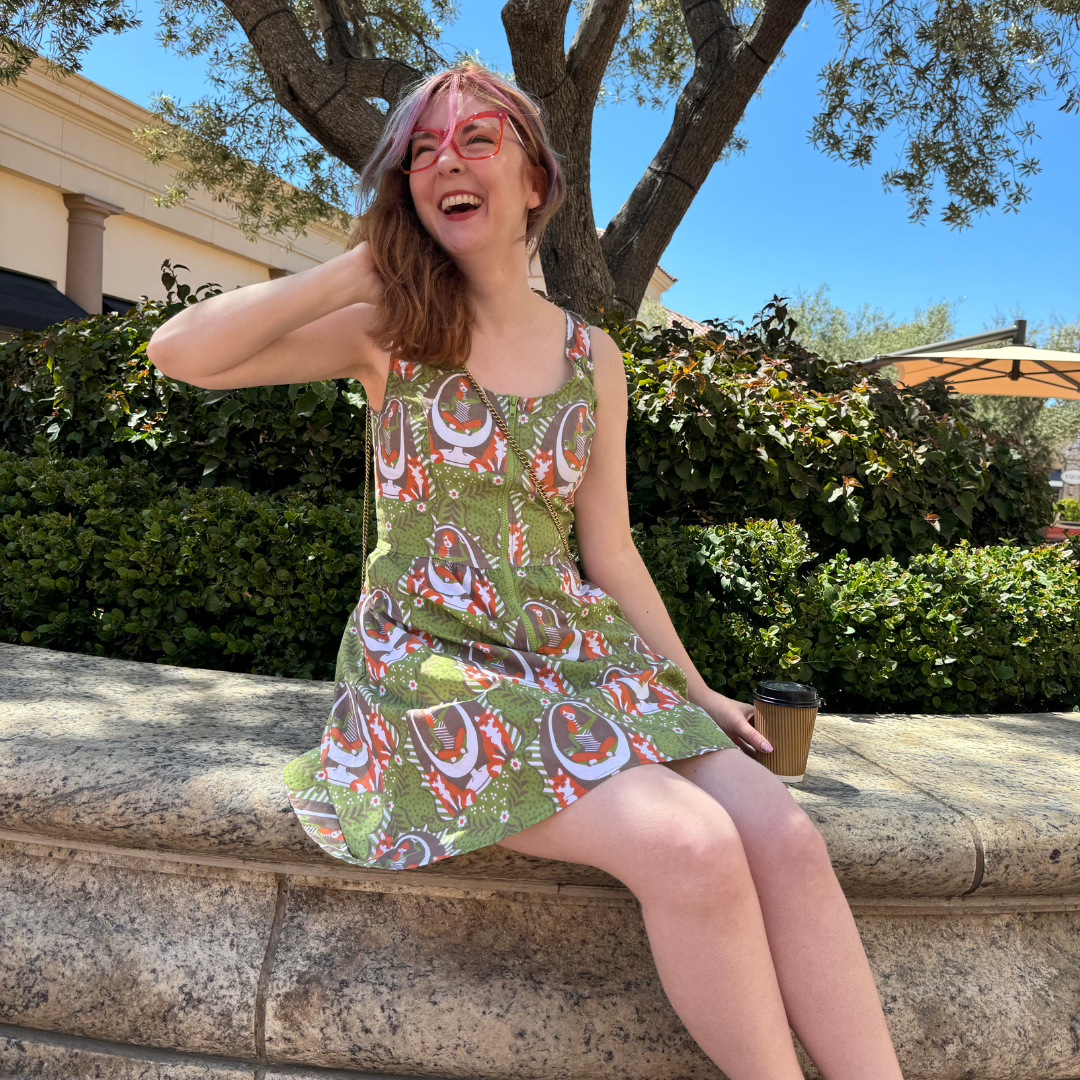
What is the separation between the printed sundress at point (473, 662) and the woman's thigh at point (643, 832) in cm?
3

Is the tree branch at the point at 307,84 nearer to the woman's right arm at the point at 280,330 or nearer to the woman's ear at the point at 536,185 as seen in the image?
the woman's ear at the point at 536,185

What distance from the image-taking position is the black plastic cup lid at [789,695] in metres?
1.79

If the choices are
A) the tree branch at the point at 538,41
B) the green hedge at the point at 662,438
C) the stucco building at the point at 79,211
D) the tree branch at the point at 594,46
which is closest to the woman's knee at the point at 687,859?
the green hedge at the point at 662,438

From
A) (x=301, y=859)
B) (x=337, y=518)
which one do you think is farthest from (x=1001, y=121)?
(x=301, y=859)

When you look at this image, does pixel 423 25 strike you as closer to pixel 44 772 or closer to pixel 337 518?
pixel 337 518

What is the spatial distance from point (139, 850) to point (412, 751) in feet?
1.96

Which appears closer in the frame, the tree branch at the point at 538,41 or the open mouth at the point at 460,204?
the open mouth at the point at 460,204

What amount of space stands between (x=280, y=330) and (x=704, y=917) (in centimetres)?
128

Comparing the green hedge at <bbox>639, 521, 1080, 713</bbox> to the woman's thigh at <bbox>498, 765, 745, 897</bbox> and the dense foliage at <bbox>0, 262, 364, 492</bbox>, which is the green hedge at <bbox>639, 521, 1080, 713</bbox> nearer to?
the dense foliage at <bbox>0, 262, 364, 492</bbox>

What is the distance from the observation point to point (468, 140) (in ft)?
6.02

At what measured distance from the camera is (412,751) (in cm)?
158

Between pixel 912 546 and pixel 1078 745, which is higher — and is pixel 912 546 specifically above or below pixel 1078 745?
above

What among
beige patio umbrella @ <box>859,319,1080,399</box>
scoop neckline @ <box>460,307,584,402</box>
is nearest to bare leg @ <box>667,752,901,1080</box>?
scoop neckline @ <box>460,307,584,402</box>

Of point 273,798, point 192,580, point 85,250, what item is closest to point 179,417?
point 192,580
